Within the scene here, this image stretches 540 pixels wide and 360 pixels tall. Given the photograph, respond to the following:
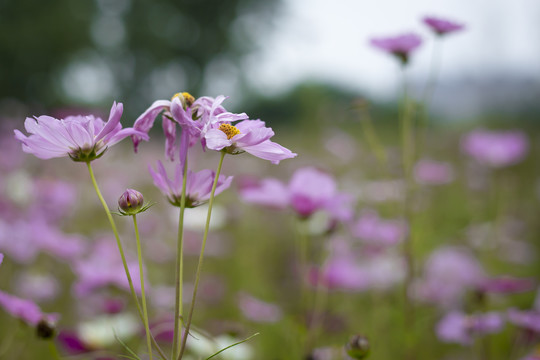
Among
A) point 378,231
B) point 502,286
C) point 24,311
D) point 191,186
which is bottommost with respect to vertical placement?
point 378,231

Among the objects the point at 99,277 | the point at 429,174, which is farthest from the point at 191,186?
the point at 429,174

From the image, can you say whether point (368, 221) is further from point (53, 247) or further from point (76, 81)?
point (76, 81)

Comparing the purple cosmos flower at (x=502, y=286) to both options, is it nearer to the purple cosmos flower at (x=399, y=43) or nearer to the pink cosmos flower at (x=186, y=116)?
the purple cosmos flower at (x=399, y=43)

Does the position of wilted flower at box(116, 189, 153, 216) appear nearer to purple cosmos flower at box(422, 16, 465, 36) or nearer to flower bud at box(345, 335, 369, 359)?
flower bud at box(345, 335, 369, 359)

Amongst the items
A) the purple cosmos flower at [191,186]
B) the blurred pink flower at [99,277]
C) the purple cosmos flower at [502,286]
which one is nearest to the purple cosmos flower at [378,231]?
the purple cosmos flower at [502,286]

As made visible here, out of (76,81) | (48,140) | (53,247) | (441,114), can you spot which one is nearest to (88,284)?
(53,247)

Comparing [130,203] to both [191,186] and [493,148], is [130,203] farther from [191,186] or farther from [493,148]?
[493,148]

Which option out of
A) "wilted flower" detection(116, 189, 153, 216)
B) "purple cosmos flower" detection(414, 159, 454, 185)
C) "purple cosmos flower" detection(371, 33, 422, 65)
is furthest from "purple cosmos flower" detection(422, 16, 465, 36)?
"purple cosmos flower" detection(414, 159, 454, 185)
